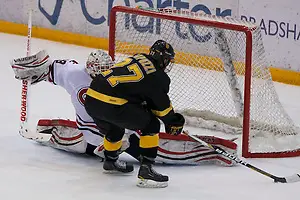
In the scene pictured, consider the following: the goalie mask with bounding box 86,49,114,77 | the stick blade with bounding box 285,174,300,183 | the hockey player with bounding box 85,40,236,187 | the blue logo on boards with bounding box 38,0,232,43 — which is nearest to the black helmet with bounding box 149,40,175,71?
the hockey player with bounding box 85,40,236,187

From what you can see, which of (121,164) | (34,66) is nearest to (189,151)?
(121,164)

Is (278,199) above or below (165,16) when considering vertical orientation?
below

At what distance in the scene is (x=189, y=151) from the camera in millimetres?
5480

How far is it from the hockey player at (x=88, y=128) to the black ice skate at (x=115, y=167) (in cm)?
11

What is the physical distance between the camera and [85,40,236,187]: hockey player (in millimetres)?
4965

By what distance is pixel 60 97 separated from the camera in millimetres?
7125

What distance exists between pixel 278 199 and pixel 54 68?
4.79 feet

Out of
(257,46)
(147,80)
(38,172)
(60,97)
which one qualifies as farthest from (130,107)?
(60,97)

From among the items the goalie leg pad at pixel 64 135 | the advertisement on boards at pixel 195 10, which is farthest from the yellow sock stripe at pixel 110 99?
the advertisement on boards at pixel 195 10

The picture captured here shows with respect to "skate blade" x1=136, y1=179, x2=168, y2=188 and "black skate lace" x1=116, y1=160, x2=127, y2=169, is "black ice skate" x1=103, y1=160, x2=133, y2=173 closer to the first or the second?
"black skate lace" x1=116, y1=160, x2=127, y2=169

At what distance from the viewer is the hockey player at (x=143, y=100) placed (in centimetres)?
496

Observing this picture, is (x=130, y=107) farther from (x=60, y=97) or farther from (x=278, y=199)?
(x=60, y=97)

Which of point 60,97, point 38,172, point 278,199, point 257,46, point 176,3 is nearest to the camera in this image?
point 278,199

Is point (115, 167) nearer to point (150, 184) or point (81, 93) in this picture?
point (150, 184)
